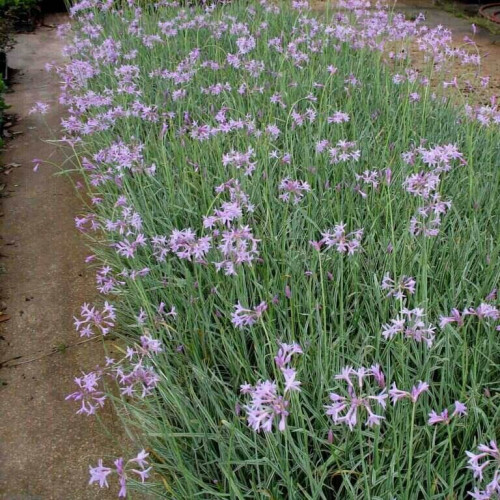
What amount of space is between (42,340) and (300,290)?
1.24m

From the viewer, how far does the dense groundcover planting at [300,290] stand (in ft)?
4.99

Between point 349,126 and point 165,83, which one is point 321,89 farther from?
point 165,83

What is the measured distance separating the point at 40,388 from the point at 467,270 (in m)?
1.77

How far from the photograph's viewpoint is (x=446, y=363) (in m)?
1.75

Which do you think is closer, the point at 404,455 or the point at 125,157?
the point at 404,455

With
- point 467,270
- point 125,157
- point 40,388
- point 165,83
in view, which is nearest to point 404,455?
point 467,270

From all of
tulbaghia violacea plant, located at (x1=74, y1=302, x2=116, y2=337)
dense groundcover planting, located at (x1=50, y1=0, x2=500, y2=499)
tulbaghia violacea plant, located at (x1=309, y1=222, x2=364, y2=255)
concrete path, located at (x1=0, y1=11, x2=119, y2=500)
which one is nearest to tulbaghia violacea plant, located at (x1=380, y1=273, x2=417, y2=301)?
dense groundcover planting, located at (x1=50, y1=0, x2=500, y2=499)

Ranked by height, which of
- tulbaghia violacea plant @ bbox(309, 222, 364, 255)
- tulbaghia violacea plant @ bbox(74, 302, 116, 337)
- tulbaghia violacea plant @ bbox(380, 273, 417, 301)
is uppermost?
tulbaghia violacea plant @ bbox(309, 222, 364, 255)

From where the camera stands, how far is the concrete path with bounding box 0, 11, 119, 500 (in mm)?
1979

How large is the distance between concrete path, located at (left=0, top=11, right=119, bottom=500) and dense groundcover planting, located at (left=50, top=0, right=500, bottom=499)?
12cm

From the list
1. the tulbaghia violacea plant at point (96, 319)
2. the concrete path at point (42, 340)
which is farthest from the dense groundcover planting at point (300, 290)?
the concrete path at point (42, 340)

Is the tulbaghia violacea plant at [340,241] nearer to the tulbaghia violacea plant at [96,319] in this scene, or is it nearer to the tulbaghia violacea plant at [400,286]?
the tulbaghia violacea plant at [400,286]

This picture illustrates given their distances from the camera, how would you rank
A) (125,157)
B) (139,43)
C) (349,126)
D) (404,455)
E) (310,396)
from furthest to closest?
(139,43)
(349,126)
(125,157)
(310,396)
(404,455)

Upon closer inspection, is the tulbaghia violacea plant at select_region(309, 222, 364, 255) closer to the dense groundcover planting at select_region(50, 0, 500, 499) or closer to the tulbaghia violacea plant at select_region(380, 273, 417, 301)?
the dense groundcover planting at select_region(50, 0, 500, 499)
